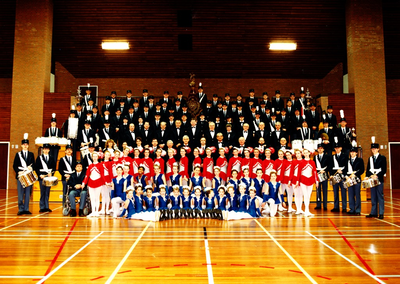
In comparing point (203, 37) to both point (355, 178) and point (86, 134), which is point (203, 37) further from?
point (355, 178)

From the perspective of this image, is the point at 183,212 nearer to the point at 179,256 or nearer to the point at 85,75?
the point at 179,256

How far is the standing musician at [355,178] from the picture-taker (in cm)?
942

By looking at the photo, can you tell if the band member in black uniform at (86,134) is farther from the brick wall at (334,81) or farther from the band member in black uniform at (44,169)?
the brick wall at (334,81)

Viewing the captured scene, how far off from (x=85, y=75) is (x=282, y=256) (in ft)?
63.8

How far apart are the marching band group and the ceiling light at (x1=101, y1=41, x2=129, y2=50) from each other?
6.61m

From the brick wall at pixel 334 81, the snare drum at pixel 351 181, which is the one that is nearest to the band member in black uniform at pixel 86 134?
the snare drum at pixel 351 181

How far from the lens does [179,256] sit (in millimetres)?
5152

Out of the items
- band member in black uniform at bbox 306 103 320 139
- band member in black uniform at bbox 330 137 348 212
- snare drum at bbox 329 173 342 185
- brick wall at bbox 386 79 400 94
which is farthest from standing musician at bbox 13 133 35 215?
brick wall at bbox 386 79 400 94

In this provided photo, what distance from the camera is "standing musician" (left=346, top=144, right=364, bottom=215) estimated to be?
30.9 ft

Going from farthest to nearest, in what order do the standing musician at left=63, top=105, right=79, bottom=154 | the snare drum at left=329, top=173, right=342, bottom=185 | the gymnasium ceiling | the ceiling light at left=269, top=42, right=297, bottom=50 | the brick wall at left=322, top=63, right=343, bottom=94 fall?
the brick wall at left=322, top=63, right=343, bottom=94 → the ceiling light at left=269, top=42, right=297, bottom=50 → the gymnasium ceiling → the standing musician at left=63, top=105, right=79, bottom=154 → the snare drum at left=329, top=173, right=342, bottom=185

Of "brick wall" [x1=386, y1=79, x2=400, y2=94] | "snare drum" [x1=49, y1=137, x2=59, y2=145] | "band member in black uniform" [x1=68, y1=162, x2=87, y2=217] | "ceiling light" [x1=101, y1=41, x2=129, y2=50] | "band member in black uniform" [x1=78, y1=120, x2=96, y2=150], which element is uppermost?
"ceiling light" [x1=101, y1=41, x2=129, y2=50]

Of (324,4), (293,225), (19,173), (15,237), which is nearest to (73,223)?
(15,237)

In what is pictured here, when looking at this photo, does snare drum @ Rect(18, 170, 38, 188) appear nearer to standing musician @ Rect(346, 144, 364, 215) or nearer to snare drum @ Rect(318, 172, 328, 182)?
snare drum @ Rect(318, 172, 328, 182)

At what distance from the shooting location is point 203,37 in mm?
18266
